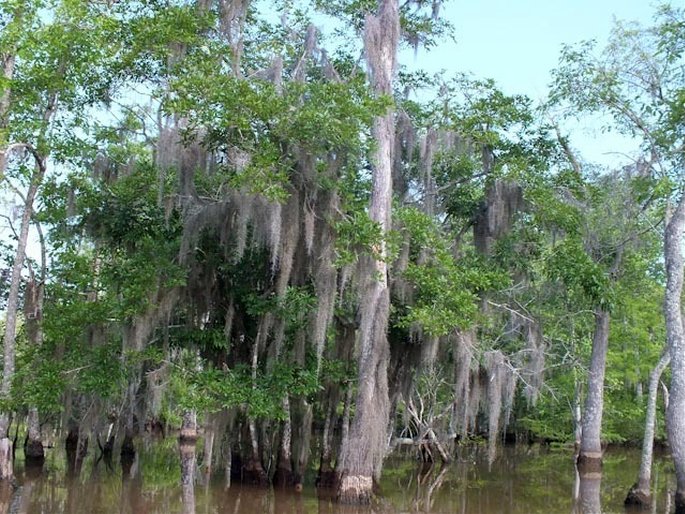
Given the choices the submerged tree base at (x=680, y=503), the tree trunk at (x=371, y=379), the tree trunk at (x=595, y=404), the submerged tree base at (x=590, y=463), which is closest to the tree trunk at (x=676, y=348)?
the submerged tree base at (x=680, y=503)

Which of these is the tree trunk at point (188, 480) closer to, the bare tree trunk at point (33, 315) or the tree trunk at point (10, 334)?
the tree trunk at point (10, 334)

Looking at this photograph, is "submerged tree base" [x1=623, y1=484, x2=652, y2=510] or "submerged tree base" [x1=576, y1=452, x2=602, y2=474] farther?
"submerged tree base" [x1=576, y1=452, x2=602, y2=474]

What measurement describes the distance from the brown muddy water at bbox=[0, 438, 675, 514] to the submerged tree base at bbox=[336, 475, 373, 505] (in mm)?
171

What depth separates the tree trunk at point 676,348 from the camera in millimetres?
9711

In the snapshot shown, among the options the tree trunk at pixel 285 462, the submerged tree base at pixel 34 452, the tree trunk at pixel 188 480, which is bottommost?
the submerged tree base at pixel 34 452

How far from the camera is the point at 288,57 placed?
13141 millimetres

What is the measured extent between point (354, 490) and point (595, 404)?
25.0 feet

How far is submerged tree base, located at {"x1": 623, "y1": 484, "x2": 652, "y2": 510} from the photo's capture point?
1082 centimetres

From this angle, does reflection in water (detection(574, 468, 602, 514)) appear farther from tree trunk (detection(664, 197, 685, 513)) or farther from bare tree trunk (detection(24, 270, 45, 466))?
bare tree trunk (detection(24, 270, 45, 466))

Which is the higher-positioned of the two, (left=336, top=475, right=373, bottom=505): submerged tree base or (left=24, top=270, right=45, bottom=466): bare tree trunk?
(left=24, top=270, right=45, bottom=466): bare tree trunk

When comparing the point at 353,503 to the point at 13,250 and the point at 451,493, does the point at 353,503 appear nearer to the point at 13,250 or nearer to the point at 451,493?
the point at 451,493

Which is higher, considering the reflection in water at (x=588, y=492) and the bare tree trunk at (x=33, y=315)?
the bare tree trunk at (x=33, y=315)

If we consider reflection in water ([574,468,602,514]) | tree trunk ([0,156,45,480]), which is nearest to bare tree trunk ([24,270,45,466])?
tree trunk ([0,156,45,480])

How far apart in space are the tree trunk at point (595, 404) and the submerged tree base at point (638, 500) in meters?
4.76
